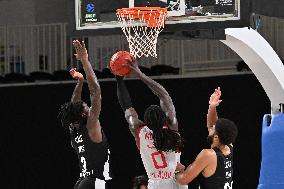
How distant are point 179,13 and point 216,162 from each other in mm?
1753

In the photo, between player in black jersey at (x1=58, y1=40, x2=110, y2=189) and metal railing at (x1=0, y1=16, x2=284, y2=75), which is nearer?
player in black jersey at (x1=58, y1=40, x2=110, y2=189)

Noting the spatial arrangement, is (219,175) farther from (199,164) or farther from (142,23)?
(142,23)

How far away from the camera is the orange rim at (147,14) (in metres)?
7.39

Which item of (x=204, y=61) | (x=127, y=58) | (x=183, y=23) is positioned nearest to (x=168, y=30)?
(x=183, y=23)

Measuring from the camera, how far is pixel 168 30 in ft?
24.2

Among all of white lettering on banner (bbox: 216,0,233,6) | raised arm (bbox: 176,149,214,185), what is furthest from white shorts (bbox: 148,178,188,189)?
white lettering on banner (bbox: 216,0,233,6)

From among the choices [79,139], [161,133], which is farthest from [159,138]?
[79,139]

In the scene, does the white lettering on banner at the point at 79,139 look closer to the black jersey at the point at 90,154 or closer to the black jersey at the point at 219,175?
the black jersey at the point at 90,154

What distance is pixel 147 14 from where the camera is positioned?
24.6ft

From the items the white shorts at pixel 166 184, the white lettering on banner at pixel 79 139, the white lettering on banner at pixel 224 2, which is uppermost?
the white lettering on banner at pixel 224 2

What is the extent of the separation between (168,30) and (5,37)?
7.56 m

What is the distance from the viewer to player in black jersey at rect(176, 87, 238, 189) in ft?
20.9

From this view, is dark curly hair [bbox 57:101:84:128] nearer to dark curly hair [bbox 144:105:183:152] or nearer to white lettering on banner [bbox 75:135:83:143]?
white lettering on banner [bbox 75:135:83:143]

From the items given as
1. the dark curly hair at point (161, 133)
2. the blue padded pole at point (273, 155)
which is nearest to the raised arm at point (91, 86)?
the dark curly hair at point (161, 133)
